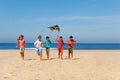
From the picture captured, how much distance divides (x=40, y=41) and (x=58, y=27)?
6.59ft

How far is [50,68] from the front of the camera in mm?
14500

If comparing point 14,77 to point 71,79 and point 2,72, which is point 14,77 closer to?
point 2,72

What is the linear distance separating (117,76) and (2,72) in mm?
4882

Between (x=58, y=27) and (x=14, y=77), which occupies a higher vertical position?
(x=58, y=27)

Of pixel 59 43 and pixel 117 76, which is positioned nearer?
pixel 117 76

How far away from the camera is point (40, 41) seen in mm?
18500

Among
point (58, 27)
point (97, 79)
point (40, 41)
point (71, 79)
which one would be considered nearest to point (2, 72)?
point (71, 79)

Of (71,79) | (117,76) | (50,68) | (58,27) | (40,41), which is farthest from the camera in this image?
(58,27)

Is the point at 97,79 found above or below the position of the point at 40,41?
below

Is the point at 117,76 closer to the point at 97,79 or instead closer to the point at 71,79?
the point at 97,79

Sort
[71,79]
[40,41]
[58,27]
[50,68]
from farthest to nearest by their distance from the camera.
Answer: [58,27]
[40,41]
[50,68]
[71,79]

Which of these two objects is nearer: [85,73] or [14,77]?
[14,77]

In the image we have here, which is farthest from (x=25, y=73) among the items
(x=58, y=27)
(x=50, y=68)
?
(x=58, y=27)

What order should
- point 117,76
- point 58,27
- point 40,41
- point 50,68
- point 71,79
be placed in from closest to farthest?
1. point 71,79
2. point 117,76
3. point 50,68
4. point 40,41
5. point 58,27
